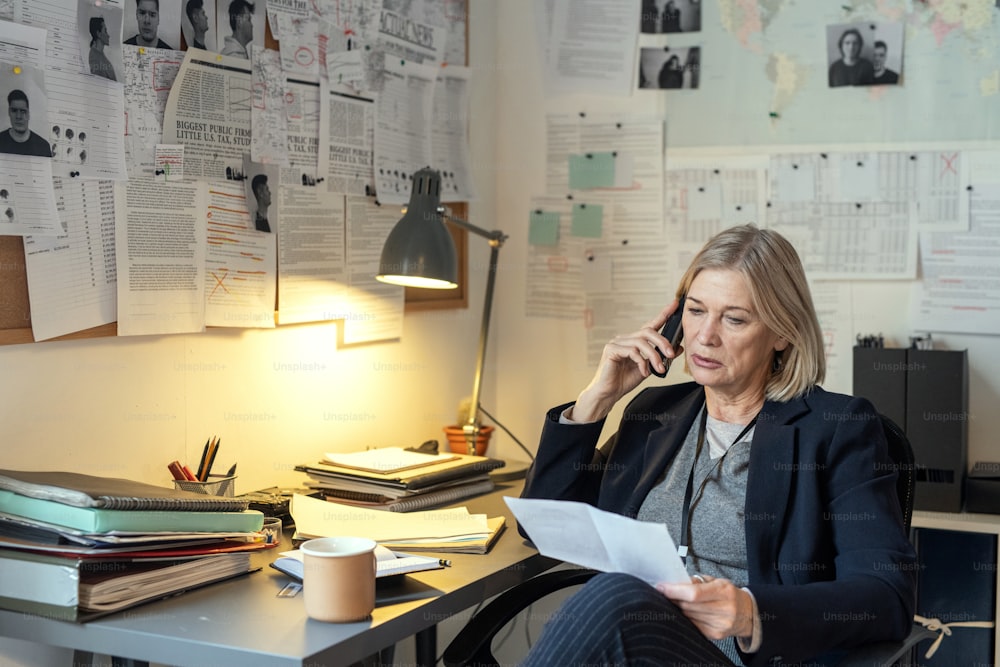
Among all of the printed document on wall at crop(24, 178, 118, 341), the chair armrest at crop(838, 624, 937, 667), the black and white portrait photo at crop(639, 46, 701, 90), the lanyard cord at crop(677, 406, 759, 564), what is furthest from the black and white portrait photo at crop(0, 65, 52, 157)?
the black and white portrait photo at crop(639, 46, 701, 90)

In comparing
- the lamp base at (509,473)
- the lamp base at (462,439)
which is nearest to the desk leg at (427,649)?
the lamp base at (509,473)

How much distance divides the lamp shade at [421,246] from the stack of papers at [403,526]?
1.49 ft

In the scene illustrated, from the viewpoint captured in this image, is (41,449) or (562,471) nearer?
(41,449)

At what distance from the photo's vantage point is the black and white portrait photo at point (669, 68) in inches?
107

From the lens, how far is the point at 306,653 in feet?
4.25

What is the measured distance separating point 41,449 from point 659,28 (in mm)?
1785

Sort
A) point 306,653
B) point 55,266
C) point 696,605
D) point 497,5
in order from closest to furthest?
point 306,653
point 696,605
point 55,266
point 497,5

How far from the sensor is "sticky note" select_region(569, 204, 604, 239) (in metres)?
2.84

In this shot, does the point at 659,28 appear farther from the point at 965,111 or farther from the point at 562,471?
the point at 562,471

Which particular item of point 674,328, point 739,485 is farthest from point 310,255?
point 739,485

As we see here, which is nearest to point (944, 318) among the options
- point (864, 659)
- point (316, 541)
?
point (864, 659)

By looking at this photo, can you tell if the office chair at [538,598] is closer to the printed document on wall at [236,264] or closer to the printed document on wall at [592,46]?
the printed document on wall at [236,264]

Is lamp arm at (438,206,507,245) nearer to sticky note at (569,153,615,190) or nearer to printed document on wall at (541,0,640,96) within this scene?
sticky note at (569,153,615,190)

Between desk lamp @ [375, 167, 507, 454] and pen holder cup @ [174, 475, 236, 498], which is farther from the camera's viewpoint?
desk lamp @ [375, 167, 507, 454]
